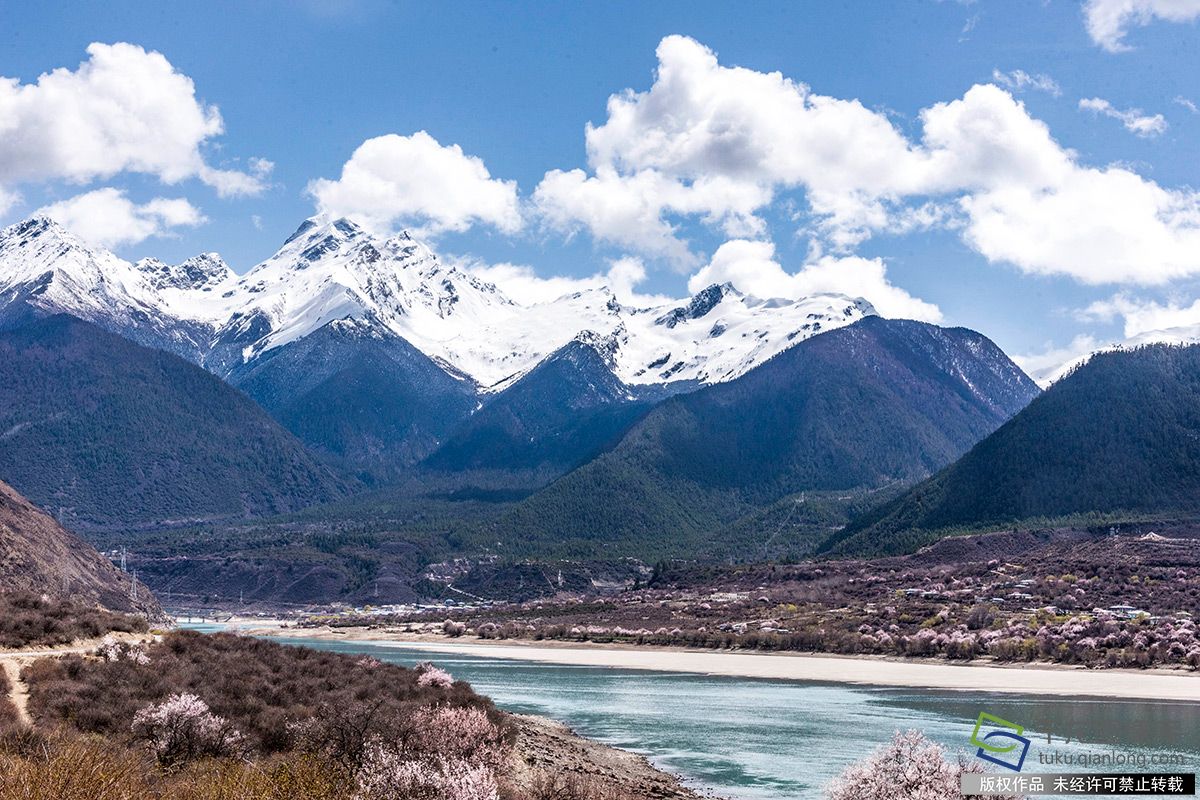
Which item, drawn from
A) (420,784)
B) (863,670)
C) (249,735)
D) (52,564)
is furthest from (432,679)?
(52,564)

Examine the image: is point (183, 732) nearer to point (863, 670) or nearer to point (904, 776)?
point (904, 776)

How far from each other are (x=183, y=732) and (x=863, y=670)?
77.5 metres

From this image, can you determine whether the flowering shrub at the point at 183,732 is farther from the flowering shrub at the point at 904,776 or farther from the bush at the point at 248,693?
the flowering shrub at the point at 904,776

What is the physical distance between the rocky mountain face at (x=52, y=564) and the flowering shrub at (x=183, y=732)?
62.6 m

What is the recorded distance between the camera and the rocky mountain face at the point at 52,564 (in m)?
106

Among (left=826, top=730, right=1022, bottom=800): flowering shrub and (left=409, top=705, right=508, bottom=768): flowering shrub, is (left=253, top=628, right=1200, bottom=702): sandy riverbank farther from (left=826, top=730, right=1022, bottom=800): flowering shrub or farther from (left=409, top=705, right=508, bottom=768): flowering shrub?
(left=826, top=730, right=1022, bottom=800): flowering shrub

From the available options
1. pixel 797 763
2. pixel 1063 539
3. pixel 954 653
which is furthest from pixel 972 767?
pixel 1063 539

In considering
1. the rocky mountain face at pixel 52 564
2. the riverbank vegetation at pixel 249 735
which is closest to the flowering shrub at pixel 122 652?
the riverbank vegetation at pixel 249 735

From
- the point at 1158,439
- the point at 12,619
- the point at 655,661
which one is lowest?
the point at 655,661

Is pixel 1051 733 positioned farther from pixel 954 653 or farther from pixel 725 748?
pixel 954 653

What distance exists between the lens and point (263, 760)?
117ft

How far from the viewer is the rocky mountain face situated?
106m

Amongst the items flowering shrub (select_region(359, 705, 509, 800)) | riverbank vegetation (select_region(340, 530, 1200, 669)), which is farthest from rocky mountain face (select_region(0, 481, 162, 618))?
flowering shrub (select_region(359, 705, 509, 800))

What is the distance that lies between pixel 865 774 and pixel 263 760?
17.1 metres
